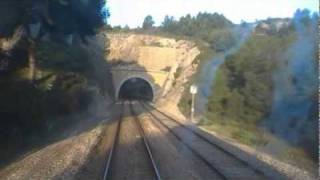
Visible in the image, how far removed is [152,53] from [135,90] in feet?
24.4

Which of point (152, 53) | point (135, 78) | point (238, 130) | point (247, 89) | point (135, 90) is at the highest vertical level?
point (152, 53)

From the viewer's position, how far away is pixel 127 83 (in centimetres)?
10444

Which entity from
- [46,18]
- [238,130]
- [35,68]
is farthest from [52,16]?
[238,130]

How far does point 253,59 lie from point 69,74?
11720 millimetres

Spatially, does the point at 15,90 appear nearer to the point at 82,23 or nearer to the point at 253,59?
the point at 82,23

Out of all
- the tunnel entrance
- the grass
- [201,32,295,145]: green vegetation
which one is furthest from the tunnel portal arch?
the grass

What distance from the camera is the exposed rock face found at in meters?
102

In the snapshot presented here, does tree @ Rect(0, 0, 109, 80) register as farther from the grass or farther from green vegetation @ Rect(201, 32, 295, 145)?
the grass

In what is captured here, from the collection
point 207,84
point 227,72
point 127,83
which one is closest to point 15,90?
point 227,72

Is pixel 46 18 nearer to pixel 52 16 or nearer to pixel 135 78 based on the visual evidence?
pixel 52 16

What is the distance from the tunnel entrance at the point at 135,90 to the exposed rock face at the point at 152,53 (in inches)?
120

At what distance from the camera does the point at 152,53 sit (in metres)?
108

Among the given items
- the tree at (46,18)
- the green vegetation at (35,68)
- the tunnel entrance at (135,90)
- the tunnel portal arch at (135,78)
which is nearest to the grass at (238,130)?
the green vegetation at (35,68)

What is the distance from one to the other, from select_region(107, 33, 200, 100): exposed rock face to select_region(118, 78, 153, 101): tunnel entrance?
304 cm
